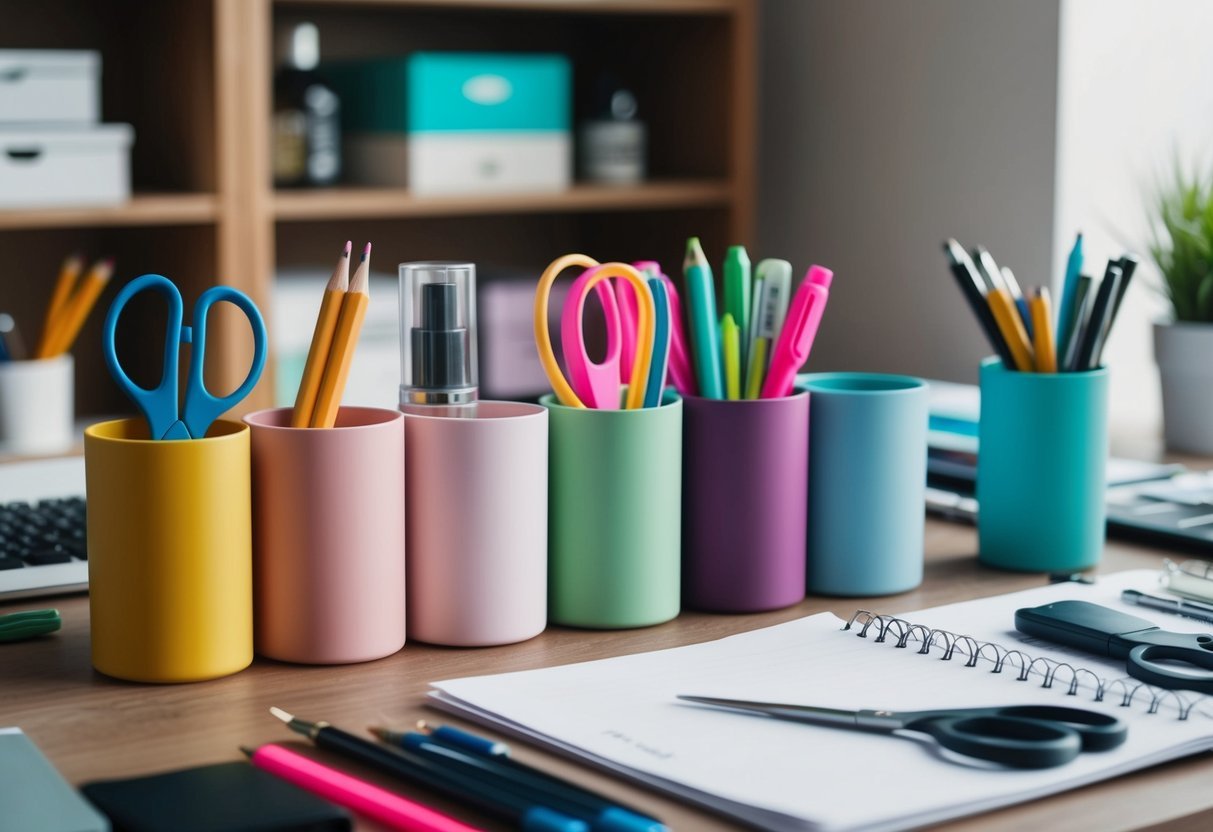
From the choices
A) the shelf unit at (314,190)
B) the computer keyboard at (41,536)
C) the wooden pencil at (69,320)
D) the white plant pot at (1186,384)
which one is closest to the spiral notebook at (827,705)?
the computer keyboard at (41,536)

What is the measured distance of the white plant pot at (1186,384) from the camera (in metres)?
1.40

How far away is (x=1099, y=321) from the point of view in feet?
3.06

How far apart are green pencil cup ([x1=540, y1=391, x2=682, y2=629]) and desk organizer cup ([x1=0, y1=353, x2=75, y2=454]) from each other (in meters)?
1.04

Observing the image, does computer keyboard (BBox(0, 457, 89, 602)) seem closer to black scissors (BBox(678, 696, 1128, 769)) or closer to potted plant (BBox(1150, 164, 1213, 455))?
black scissors (BBox(678, 696, 1128, 769))

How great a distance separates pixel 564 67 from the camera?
6.69ft

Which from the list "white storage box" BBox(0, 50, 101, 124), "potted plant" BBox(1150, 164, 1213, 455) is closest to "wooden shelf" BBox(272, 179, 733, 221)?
"white storage box" BBox(0, 50, 101, 124)

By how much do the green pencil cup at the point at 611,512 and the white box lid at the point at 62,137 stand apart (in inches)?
43.1

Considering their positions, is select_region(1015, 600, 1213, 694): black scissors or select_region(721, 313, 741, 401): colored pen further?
select_region(721, 313, 741, 401): colored pen

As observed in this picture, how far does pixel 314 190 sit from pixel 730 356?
3.86ft

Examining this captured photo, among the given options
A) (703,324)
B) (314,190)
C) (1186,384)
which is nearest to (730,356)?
(703,324)

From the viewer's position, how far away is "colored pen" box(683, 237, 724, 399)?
0.83m

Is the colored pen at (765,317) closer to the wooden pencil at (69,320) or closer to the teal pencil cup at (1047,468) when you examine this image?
the teal pencil cup at (1047,468)

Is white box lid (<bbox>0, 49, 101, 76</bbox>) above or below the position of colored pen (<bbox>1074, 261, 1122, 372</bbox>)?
above

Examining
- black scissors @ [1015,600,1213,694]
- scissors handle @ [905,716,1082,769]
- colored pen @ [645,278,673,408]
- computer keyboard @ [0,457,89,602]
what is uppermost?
colored pen @ [645,278,673,408]
